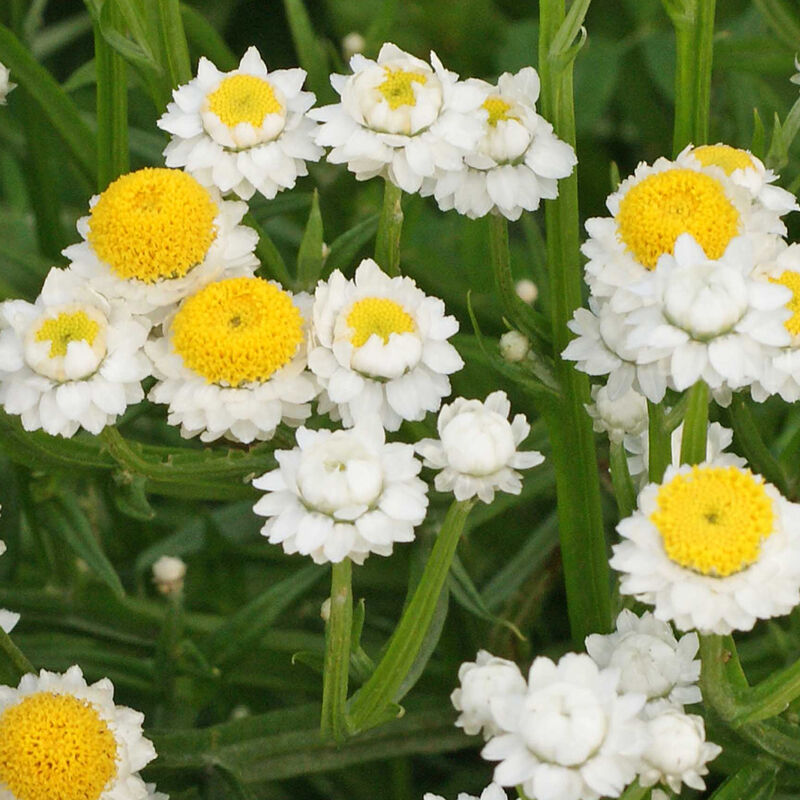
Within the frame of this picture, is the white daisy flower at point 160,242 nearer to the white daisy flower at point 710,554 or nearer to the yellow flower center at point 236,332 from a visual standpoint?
the yellow flower center at point 236,332

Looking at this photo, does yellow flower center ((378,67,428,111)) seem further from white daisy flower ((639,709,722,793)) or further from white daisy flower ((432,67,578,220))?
white daisy flower ((639,709,722,793))

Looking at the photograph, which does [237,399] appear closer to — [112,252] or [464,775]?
[112,252]

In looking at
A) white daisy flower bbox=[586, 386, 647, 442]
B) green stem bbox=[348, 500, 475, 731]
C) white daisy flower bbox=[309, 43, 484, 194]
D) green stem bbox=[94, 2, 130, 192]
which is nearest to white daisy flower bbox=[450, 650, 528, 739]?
green stem bbox=[348, 500, 475, 731]

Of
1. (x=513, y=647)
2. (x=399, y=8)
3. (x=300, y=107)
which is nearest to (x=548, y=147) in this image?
(x=300, y=107)

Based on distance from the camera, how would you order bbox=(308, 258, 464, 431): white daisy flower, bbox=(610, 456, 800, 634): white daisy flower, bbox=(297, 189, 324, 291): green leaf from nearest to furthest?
bbox=(610, 456, 800, 634): white daisy flower → bbox=(308, 258, 464, 431): white daisy flower → bbox=(297, 189, 324, 291): green leaf

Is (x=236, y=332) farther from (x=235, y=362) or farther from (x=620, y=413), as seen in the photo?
(x=620, y=413)
